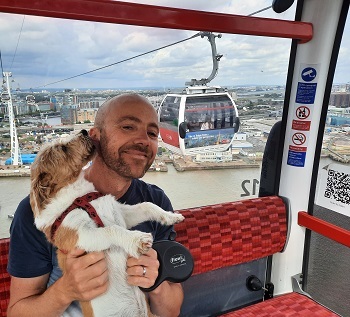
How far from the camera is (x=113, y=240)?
136 centimetres

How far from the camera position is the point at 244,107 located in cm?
284

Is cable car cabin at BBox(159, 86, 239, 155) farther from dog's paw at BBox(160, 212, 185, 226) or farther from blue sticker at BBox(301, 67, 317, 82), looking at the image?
dog's paw at BBox(160, 212, 185, 226)

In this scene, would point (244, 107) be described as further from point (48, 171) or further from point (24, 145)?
point (48, 171)

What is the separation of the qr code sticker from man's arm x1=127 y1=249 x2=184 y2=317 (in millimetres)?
1675


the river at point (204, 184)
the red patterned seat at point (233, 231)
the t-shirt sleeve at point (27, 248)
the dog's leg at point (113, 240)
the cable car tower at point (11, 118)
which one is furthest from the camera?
the river at point (204, 184)

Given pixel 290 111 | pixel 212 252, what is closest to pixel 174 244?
pixel 212 252

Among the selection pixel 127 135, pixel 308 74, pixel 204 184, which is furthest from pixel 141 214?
pixel 308 74

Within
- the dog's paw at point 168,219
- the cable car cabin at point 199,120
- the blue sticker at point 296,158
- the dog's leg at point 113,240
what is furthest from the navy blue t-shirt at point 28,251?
the blue sticker at point 296,158

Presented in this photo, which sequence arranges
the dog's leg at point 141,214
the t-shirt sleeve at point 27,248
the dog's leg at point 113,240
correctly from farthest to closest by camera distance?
the dog's leg at point 141,214, the t-shirt sleeve at point 27,248, the dog's leg at point 113,240

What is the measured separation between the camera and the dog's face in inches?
53.6

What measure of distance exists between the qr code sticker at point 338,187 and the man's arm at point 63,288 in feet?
7.01

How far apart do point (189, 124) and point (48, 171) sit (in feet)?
4.90

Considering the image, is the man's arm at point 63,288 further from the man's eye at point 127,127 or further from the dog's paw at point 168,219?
the man's eye at point 127,127

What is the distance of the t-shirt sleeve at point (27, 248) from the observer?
1.44 m
